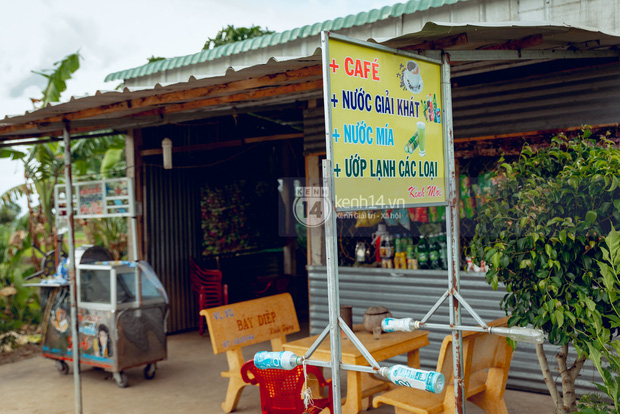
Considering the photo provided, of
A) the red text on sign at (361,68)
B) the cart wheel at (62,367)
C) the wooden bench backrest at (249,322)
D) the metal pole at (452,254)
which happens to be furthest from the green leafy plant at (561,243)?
the cart wheel at (62,367)

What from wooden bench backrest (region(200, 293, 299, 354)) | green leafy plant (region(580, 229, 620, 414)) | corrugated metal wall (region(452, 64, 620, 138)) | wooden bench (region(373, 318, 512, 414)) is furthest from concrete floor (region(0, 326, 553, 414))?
corrugated metal wall (region(452, 64, 620, 138))

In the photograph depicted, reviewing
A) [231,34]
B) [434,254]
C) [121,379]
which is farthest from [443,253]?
[231,34]

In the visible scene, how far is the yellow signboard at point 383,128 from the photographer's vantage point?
113 inches

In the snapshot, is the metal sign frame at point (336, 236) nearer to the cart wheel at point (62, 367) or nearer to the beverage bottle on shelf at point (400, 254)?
the beverage bottle on shelf at point (400, 254)

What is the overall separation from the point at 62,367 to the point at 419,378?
5.72 m

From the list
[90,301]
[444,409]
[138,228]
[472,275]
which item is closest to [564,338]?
[444,409]

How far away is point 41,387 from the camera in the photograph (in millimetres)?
6727

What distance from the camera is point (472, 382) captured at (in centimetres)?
468

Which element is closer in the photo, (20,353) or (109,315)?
(109,315)

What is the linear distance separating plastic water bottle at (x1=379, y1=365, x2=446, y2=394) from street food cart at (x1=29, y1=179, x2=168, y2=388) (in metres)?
4.43

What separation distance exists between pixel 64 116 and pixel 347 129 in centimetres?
364

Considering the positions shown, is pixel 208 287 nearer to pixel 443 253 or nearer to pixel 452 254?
pixel 443 253

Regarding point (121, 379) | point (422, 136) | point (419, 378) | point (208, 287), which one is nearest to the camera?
point (419, 378)

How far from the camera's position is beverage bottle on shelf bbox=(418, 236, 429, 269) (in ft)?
21.2
